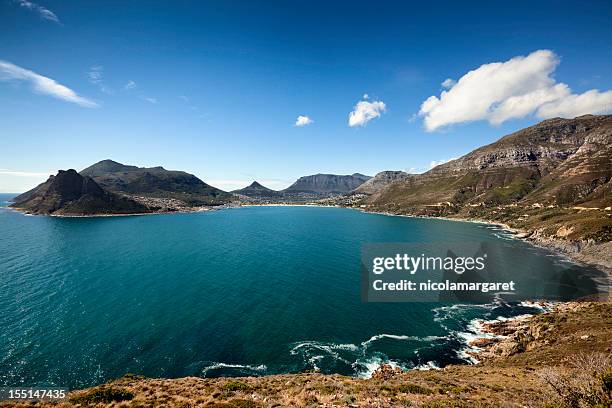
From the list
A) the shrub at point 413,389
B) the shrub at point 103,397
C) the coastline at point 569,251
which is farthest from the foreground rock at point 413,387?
the coastline at point 569,251

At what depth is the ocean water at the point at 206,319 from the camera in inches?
1959

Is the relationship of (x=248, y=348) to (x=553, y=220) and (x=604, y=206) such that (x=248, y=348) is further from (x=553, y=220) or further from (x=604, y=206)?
(x=604, y=206)

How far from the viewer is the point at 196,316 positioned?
68.1 m

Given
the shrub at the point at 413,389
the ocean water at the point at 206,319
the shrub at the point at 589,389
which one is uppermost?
the shrub at the point at 589,389

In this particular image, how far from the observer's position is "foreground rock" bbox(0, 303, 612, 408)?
28.2 metres

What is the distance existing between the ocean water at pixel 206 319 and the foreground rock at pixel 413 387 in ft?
27.2

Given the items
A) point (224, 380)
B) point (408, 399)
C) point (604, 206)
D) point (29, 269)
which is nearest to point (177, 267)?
point (29, 269)

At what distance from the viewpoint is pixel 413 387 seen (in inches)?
1421

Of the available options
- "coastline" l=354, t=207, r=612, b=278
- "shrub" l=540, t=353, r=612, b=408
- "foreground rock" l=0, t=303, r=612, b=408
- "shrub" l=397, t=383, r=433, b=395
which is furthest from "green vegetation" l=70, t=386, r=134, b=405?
"coastline" l=354, t=207, r=612, b=278

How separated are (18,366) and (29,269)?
250ft

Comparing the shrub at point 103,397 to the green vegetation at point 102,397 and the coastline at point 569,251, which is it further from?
the coastline at point 569,251

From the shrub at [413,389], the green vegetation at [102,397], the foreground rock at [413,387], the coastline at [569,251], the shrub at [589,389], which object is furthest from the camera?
the coastline at [569,251]

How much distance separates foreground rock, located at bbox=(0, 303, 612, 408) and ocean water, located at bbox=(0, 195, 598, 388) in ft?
27.2

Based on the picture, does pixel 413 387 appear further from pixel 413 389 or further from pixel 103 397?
pixel 103 397
